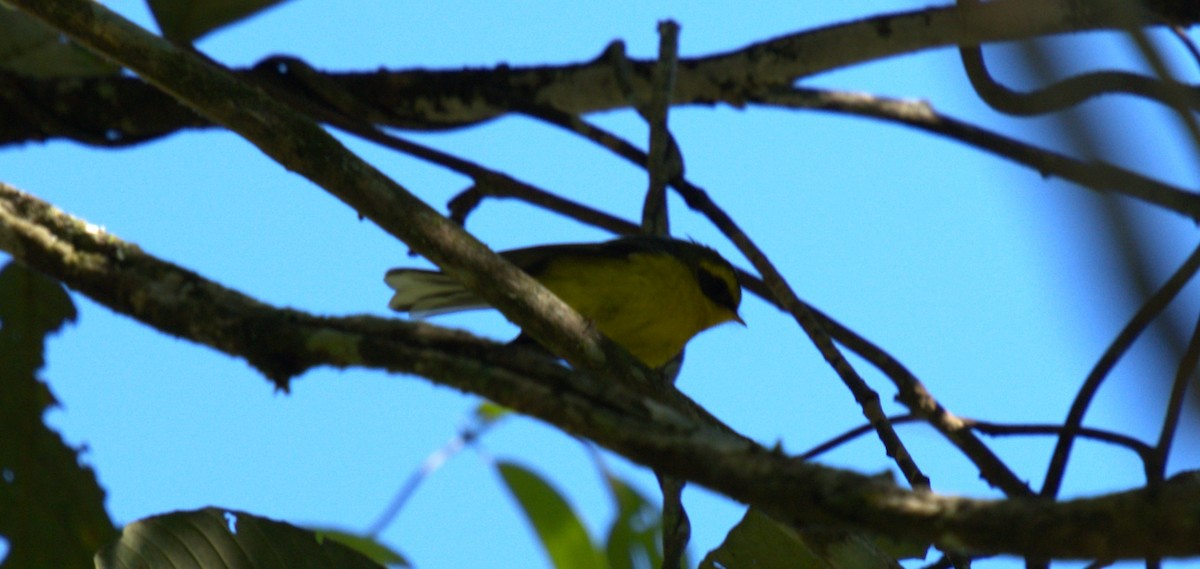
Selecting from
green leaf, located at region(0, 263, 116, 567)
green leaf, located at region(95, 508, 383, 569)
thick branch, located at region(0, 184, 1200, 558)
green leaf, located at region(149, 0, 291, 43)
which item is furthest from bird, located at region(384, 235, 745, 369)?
thick branch, located at region(0, 184, 1200, 558)

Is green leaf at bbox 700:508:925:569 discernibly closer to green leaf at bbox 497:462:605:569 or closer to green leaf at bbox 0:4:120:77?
green leaf at bbox 497:462:605:569

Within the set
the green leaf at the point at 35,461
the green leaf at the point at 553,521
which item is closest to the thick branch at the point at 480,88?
the green leaf at the point at 35,461

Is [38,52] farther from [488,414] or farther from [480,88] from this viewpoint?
[488,414]

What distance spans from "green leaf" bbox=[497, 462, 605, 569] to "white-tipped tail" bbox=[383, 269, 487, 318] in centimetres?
76

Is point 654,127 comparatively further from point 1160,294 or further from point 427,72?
point 1160,294

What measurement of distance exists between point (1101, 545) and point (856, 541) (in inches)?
31.1

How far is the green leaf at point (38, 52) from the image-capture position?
12.7ft

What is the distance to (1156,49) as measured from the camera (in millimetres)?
415

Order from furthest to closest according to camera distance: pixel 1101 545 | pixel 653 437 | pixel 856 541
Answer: pixel 856 541, pixel 653 437, pixel 1101 545

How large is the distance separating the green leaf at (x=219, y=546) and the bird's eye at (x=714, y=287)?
2805 mm

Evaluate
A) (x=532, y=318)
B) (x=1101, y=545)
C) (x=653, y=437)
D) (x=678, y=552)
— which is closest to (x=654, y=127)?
(x=678, y=552)

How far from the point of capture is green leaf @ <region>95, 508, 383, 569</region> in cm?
217

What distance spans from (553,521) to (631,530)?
281 millimetres

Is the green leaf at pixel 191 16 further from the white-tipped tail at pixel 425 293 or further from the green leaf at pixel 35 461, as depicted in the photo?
the white-tipped tail at pixel 425 293
